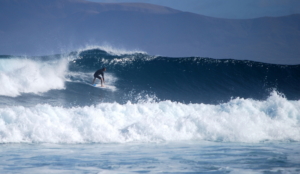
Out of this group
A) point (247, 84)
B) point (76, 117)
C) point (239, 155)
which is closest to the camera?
point (239, 155)

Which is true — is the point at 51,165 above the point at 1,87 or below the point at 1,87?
below

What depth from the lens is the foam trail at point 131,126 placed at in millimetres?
6258

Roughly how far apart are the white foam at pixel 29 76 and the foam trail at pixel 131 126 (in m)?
3.77

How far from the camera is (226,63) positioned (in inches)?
649

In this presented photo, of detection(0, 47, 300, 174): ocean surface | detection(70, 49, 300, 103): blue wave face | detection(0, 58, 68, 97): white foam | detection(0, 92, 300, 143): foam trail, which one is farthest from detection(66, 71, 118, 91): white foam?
detection(0, 92, 300, 143): foam trail

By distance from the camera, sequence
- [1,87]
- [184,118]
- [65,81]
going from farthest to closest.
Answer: [65,81]
[1,87]
[184,118]

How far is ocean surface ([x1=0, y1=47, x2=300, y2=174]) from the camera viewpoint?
14.6 feet

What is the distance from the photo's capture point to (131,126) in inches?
267

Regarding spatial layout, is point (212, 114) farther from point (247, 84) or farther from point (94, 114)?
point (247, 84)

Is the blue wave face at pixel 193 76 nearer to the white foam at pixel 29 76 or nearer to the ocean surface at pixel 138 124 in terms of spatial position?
the ocean surface at pixel 138 124

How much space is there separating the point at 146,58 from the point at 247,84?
6.01 meters

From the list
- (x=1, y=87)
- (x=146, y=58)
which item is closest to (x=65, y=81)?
(x=1, y=87)

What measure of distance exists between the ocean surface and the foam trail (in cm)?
2

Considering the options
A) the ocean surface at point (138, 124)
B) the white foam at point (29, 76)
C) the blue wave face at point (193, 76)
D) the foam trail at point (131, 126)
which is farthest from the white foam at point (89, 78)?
the foam trail at point (131, 126)
